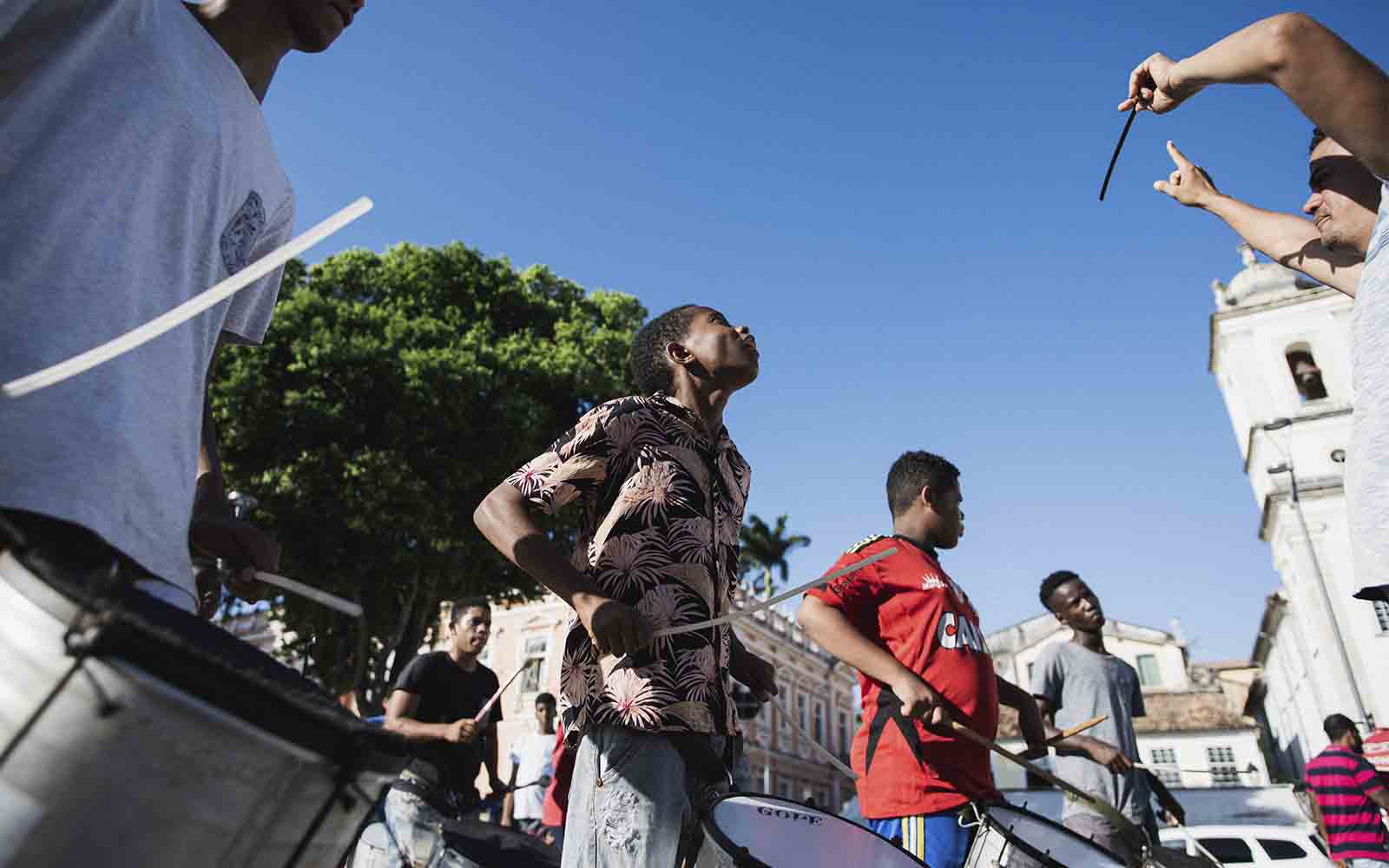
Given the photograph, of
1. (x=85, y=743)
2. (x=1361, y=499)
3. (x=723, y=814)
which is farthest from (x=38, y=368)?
(x=1361, y=499)

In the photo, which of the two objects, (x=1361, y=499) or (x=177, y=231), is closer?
(x=177, y=231)

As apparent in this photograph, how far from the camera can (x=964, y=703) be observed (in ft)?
10.3

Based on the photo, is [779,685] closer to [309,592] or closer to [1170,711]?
[1170,711]

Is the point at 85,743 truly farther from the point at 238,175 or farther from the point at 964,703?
the point at 964,703

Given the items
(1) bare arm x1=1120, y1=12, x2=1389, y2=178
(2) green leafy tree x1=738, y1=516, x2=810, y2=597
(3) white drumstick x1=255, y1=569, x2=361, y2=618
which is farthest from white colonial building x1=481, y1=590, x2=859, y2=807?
(1) bare arm x1=1120, y1=12, x2=1389, y2=178

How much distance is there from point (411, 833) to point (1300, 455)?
40569 mm

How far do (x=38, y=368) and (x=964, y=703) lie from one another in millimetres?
2930

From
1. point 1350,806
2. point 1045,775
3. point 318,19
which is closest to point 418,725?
point 1045,775

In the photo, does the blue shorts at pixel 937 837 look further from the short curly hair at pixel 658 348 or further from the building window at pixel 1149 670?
the building window at pixel 1149 670

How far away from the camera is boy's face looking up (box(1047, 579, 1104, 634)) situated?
6164 mm

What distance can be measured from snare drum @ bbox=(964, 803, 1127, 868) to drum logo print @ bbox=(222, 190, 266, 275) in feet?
8.56

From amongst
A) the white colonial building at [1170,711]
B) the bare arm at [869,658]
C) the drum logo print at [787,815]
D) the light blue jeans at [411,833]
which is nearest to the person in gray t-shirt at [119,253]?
the drum logo print at [787,815]

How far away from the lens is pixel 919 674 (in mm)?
3193

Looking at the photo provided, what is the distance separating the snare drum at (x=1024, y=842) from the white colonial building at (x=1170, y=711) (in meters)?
28.6
